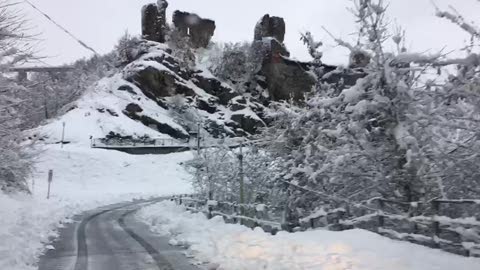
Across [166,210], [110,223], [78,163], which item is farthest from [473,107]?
[78,163]

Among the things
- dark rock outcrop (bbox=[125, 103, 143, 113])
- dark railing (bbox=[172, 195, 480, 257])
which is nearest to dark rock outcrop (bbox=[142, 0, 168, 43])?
dark rock outcrop (bbox=[125, 103, 143, 113])

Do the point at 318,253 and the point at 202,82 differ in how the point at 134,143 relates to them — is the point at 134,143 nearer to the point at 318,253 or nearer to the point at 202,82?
the point at 202,82

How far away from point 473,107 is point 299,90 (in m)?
74.0

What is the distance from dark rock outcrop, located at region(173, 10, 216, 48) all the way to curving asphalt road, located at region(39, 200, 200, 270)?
253 feet

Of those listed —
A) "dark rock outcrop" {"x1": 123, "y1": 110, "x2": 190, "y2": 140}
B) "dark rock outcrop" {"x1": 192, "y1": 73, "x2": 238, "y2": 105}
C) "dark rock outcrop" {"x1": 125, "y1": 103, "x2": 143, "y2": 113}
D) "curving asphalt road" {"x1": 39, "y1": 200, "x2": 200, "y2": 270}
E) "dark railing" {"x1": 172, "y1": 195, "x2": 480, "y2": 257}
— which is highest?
"dark rock outcrop" {"x1": 192, "y1": 73, "x2": 238, "y2": 105}

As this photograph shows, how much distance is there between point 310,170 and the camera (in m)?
16.8

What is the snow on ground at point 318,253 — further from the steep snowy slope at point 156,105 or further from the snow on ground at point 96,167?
the steep snowy slope at point 156,105

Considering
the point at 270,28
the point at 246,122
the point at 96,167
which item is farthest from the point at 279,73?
the point at 96,167

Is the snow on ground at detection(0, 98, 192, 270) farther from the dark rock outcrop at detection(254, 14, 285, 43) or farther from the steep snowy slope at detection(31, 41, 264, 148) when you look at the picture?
the dark rock outcrop at detection(254, 14, 285, 43)

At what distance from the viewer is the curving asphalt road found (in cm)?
1264

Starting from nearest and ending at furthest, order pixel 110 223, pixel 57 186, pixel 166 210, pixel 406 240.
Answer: pixel 406 240 → pixel 110 223 → pixel 166 210 → pixel 57 186

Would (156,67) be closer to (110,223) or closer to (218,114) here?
(218,114)

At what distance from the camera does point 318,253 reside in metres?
10.6

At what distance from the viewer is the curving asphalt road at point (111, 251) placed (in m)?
12.6
